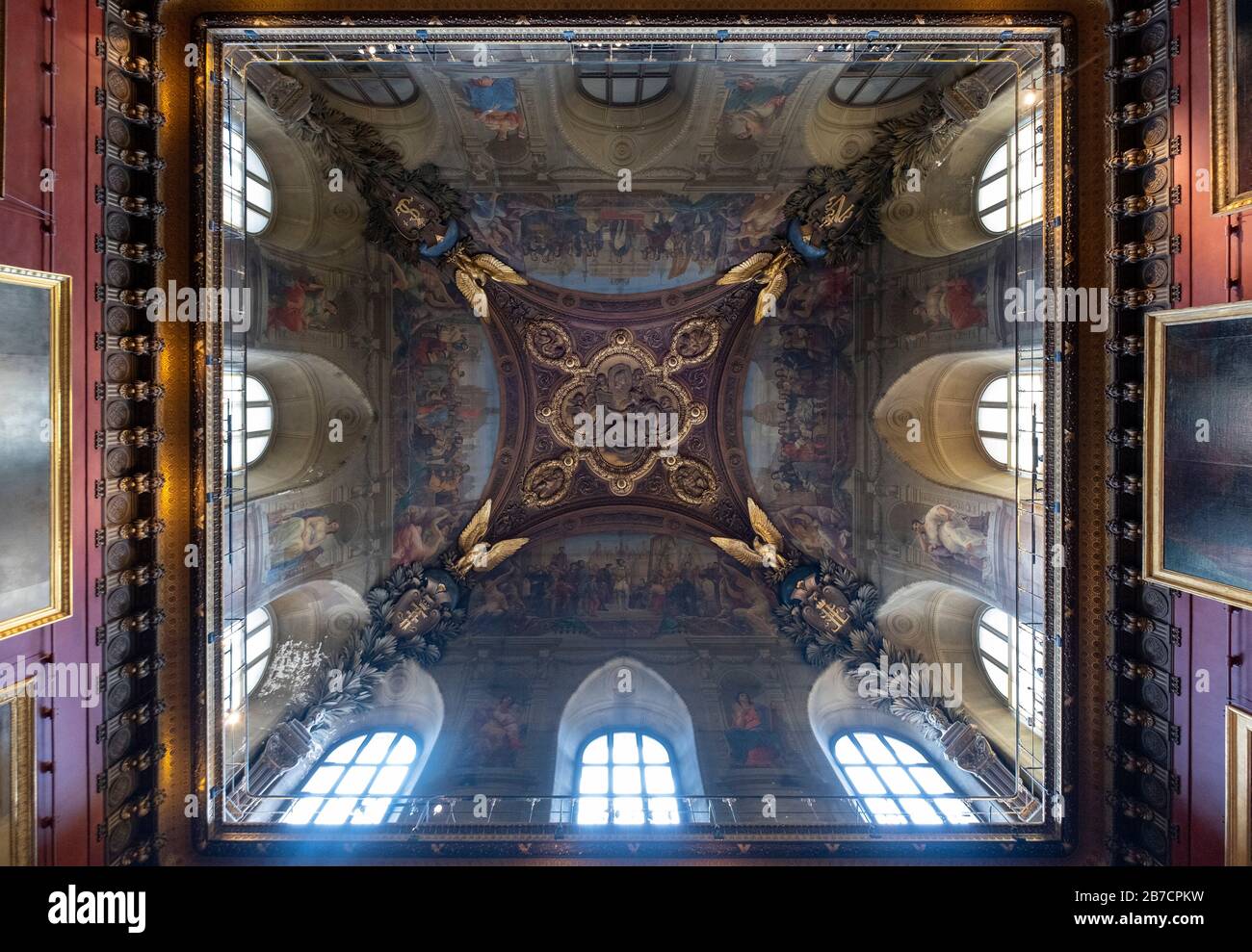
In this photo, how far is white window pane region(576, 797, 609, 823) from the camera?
32.9ft

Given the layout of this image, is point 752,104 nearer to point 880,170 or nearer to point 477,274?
point 880,170

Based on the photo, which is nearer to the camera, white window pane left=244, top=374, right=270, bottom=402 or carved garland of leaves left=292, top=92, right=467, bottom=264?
carved garland of leaves left=292, top=92, right=467, bottom=264

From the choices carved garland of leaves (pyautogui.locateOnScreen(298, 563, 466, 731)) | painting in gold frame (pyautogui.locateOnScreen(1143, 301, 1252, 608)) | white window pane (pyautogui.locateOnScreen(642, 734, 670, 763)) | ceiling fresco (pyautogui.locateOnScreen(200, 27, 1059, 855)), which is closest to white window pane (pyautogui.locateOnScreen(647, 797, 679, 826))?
ceiling fresco (pyautogui.locateOnScreen(200, 27, 1059, 855))

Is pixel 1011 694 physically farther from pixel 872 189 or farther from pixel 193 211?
pixel 193 211

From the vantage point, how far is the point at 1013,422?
1111 cm

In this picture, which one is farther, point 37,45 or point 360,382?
point 360,382

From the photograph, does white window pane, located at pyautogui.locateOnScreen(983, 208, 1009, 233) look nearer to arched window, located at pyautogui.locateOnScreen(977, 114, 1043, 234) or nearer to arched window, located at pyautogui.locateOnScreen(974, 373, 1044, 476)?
arched window, located at pyautogui.locateOnScreen(977, 114, 1043, 234)

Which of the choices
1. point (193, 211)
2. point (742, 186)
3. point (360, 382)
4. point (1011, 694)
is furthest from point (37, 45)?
point (1011, 694)

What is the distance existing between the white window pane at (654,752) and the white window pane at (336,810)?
533 centimetres

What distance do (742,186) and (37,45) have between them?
1073 centimetres

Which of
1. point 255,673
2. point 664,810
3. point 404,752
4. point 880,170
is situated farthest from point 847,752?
point 255,673

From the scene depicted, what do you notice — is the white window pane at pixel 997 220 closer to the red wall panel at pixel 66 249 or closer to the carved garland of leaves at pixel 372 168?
the carved garland of leaves at pixel 372 168

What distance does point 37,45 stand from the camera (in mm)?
7004

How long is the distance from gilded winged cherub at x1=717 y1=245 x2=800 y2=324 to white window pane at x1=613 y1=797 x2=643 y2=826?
10175 millimetres
